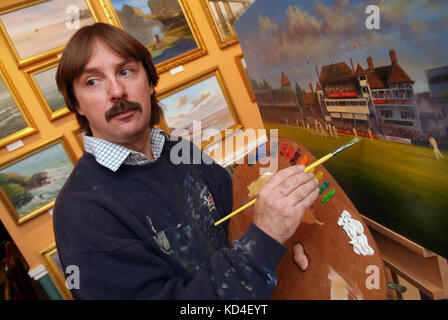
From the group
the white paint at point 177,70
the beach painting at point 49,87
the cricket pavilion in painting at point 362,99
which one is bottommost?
the cricket pavilion in painting at point 362,99

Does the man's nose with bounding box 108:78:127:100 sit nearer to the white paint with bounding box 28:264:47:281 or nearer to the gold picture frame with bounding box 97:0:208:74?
the gold picture frame with bounding box 97:0:208:74

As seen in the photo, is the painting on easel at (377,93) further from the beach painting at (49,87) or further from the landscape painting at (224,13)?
the beach painting at (49,87)

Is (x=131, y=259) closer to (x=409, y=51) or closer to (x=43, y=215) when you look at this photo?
(x=409, y=51)

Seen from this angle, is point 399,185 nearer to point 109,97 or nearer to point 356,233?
point 356,233

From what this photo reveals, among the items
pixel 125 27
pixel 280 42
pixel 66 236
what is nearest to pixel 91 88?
pixel 66 236

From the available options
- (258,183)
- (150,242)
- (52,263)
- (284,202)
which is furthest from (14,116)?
(284,202)

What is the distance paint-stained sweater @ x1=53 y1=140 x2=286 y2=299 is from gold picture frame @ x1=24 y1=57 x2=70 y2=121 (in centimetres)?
179

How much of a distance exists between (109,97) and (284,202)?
0.88 m

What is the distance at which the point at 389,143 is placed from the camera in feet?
3.34

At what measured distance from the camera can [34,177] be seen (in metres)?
2.69

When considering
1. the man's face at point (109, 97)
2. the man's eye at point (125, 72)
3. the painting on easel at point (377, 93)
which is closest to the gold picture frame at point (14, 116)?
the man's face at point (109, 97)

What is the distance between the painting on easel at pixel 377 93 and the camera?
812 mm

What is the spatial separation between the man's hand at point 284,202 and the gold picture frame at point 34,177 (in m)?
2.39

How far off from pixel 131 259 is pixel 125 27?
2.52 metres
